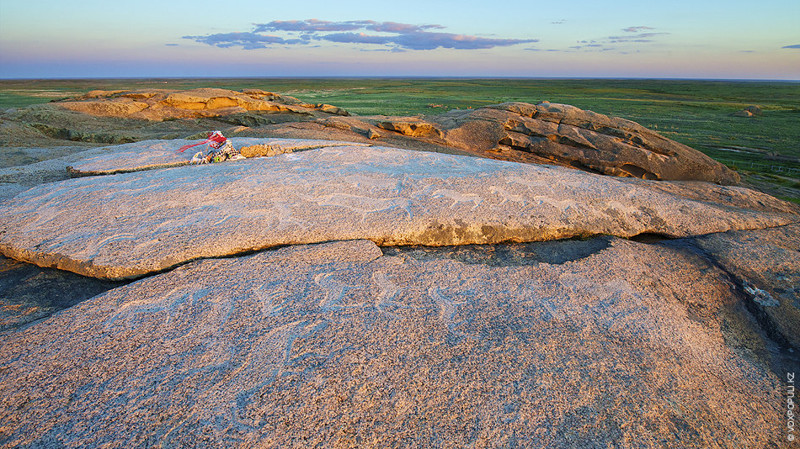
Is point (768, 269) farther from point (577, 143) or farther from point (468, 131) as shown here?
point (468, 131)

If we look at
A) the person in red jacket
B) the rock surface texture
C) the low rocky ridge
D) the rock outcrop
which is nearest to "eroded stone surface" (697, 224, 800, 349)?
the rock surface texture

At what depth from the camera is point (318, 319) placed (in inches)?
96.0

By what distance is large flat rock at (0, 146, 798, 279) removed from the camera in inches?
126

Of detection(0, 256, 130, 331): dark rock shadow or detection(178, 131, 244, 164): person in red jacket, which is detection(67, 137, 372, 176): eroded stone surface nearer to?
detection(178, 131, 244, 164): person in red jacket

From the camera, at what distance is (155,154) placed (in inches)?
228

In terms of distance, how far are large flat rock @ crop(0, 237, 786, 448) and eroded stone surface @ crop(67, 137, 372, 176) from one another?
318cm

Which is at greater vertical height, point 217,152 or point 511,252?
point 217,152

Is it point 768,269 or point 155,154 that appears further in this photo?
point 155,154

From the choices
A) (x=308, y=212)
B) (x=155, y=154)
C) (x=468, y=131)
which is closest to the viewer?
(x=308, y=212)

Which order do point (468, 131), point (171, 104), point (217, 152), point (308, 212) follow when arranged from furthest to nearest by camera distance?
point (171, 104)
point (468, 131)
point (217, 152)
point (308, 212)


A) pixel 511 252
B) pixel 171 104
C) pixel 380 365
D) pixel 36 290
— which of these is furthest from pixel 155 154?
pixel 171 104

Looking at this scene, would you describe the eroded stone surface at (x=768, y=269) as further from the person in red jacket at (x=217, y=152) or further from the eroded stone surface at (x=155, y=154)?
the person in red jacket at (x=217, y=152)

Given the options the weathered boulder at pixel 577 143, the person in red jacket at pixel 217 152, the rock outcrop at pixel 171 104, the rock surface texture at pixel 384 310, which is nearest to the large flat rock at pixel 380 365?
the rock surface texture at pixel 384 310

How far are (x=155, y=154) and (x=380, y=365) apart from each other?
5.27 metres
